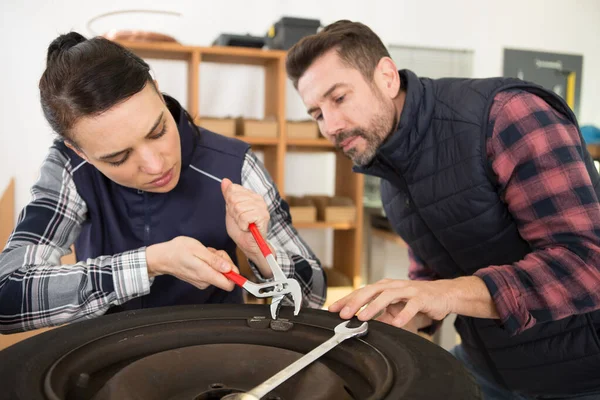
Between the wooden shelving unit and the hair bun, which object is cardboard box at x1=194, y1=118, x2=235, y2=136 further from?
the hair bun

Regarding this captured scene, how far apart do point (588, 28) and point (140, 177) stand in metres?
3.76

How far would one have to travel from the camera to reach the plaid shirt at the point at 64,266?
979 mm

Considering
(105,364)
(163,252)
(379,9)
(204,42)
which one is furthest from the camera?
(379,9)

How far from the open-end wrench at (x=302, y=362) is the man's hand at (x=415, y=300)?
60 mm

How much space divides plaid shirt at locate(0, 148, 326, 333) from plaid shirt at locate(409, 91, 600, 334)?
0.43m

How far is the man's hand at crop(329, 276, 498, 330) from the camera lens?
814 mm

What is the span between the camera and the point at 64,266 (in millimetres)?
1018

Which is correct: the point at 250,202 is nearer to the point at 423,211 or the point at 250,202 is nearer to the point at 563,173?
the point at 423,211

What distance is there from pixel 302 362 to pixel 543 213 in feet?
1.99

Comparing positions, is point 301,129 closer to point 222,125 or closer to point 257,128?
point 257,128

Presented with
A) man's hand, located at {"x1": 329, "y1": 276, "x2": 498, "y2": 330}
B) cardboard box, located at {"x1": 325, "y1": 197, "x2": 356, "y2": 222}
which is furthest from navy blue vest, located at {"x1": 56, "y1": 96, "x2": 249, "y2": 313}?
cardboard box, located at {"x1": 325, "y1": 197, "x2": 356, "y2": 222}

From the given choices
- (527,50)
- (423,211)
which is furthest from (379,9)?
(423,211)

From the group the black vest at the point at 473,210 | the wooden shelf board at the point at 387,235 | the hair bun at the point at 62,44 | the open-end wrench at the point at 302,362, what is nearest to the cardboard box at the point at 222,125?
the wooden shelf board at the point at 387,235

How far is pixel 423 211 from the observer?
1254 mm
